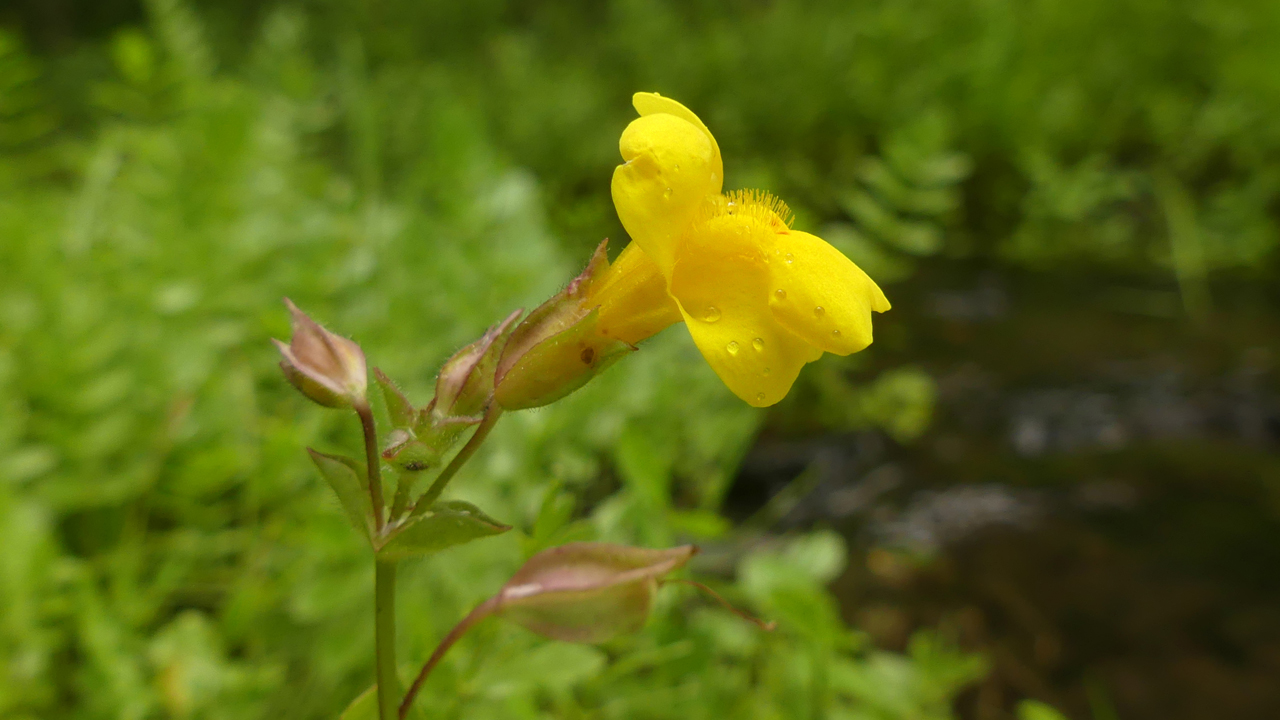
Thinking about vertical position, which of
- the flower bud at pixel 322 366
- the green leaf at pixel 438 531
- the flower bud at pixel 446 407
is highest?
the flower bud at pixel 322 366

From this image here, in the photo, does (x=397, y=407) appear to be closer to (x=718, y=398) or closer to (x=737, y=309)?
(x=737, y=309)

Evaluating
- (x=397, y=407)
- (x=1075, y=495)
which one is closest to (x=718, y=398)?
(x=1075, y=495)

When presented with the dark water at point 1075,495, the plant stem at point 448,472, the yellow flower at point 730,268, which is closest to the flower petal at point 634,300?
the yellow flower at point 730,268

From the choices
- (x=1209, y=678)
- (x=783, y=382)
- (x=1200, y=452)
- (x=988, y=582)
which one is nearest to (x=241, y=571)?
(x=783, y=382)

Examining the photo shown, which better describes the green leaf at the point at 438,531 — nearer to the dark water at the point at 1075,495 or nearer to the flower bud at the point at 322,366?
the flower bud at the point at 322,366

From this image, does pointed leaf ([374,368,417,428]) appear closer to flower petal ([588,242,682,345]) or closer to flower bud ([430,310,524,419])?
flower bud ([430,310,524,419])

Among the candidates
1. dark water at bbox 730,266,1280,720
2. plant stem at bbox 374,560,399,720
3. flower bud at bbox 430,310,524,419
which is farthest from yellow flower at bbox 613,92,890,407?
dark water at bbox 730,266,1280,720

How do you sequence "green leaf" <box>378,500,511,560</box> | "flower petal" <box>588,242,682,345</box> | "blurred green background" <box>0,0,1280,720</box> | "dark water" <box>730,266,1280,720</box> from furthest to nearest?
"dark water" <box>730,266,1280,720</box> < "blurred green background" <box>0,0,1280,720</box> < "flower petal" <box>588,242,682,345</box> < "green leaf" <box>378,500,511,560</box>

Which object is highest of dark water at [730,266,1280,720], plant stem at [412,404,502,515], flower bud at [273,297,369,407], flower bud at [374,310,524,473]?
flower bud at [273,297,369,407]
